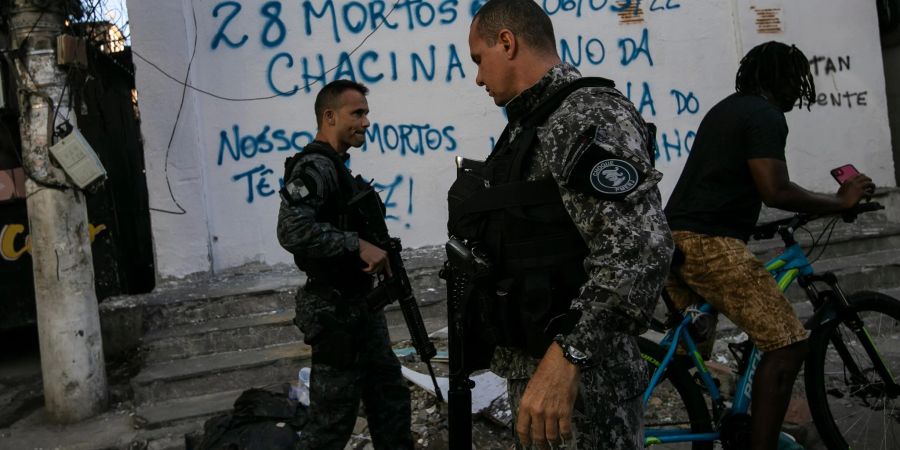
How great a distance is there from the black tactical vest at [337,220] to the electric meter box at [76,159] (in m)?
1.78

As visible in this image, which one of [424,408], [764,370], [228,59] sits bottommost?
[424,408]

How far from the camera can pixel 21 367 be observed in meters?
6.04

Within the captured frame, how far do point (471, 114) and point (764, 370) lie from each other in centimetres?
385

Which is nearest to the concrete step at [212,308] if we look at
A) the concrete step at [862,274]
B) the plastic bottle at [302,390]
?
the plastic bottle at [302,390]

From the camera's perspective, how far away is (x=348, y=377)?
3127 mm

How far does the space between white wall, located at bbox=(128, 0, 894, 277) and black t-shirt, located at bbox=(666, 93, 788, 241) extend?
11.1 ft

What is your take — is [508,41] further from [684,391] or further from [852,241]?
[852,241]

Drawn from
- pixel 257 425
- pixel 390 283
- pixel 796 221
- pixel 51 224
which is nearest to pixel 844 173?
pixel 796 221

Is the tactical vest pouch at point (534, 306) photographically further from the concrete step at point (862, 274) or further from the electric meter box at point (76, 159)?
the concrete step at point (862, 274)

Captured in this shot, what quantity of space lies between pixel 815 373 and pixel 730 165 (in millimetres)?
946

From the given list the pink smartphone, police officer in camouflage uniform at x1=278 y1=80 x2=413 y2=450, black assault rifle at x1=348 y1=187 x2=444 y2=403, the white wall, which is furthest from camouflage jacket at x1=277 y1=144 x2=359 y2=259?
the white wall

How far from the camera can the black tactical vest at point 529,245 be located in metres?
1.81

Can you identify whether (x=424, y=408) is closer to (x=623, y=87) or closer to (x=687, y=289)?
(x=687, y=289)

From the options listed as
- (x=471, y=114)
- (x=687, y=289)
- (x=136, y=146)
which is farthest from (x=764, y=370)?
(x=136, y=146)
